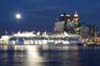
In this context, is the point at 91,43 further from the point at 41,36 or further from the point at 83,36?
the point at 41,36

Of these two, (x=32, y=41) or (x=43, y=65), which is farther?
(x=32, y=41)

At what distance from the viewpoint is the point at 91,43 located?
193250 mm

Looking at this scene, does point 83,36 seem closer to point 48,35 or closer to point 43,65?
point 48,35

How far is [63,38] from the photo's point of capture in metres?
174

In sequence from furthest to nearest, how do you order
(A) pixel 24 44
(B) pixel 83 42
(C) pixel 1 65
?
(B) pixel 83 42
(A) pixel 24 44
(C) pixel 1 65

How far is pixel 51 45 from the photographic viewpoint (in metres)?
172

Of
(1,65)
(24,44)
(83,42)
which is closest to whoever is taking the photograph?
(1,65)

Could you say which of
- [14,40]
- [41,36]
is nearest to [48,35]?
[41,36]

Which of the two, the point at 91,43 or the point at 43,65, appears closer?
the point at 43,65

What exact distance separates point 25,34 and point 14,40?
344 inches

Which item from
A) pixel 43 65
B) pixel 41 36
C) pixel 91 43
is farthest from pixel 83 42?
pixel 43 65

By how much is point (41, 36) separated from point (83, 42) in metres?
19.8

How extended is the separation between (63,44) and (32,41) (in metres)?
11.9

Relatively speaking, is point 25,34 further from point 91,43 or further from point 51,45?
point 91,43
